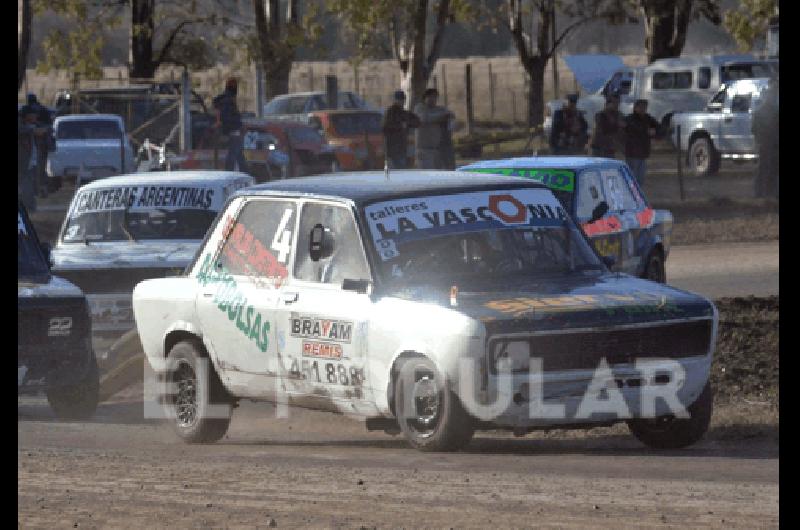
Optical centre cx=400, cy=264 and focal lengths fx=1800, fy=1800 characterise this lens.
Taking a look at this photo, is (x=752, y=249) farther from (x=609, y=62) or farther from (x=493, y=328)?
(x=609, y=62)

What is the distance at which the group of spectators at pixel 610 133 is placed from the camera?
88.4 feet

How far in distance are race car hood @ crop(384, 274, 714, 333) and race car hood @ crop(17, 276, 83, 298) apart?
3.53 metres

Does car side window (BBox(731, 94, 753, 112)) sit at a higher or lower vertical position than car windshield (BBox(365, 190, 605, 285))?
higher

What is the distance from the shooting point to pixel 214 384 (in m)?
11.2

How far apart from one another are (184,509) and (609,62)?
50.1 metres

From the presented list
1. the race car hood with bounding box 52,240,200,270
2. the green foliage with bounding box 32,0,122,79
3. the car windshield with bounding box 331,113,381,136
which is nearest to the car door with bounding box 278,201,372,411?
the race car hood with bounding box 52,240,200,270

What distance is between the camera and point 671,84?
43188 mm

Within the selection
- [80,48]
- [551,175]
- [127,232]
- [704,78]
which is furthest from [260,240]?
[80,48]

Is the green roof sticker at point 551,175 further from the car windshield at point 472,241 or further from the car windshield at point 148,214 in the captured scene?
the car windshield at point 472,241

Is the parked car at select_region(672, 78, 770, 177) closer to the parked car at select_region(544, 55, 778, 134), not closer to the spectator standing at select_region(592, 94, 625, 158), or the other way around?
the parked car at select_region(544, 55, 778, 134)

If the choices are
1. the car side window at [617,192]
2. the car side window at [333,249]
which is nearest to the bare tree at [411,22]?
the car side window at [617,192]

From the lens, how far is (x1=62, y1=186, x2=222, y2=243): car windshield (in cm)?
1591
